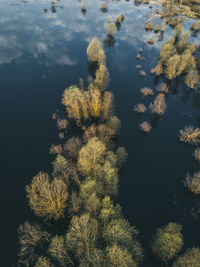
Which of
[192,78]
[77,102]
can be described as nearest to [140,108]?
[77,102]

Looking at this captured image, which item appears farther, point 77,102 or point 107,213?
point 77,102

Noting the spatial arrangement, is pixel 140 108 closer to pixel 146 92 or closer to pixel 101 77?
pixel 146 92

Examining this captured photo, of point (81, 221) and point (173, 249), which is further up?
point (81, 221)

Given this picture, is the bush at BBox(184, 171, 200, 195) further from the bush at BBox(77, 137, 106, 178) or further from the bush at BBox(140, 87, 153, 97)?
the bush at BBox(140, 87, 153, 97)

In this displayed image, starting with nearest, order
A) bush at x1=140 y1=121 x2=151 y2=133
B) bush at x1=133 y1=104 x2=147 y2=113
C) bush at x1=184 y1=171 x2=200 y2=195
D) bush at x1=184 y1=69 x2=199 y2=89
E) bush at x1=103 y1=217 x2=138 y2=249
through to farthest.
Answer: bush at x1=103 y1=217 x2=138 y2=249 < bush at x1=184 y1=171 x2=200 y2=195 < bush at x1=140 y1=121 x2=151 y2=133 < bush at x1=133 y1=104 x2=147 y2=113 < bush at x1=184 y1=69 x2=199 y2=89

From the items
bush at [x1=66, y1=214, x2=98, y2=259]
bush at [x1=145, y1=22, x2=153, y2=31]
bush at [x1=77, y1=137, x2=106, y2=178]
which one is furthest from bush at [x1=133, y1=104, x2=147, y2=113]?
bush at [x1=145, y1=22, x2=153, y2=31]

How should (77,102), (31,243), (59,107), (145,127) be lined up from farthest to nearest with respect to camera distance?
(59,107) → (145,127) → (77,102) → (31,243)

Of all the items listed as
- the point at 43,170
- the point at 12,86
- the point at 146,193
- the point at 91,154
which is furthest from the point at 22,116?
the point at 146,193
